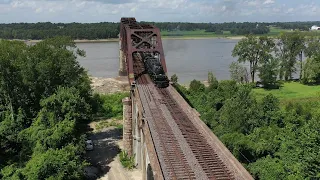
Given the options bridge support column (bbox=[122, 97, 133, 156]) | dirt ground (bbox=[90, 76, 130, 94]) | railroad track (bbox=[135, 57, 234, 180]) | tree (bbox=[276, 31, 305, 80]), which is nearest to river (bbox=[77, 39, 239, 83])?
dirt ground (bbox=[90, 76, 130, 94])

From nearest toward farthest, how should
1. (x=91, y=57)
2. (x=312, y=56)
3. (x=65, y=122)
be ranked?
(x=65, y=122)
(x=312, y=56)
(x=91, y=57)

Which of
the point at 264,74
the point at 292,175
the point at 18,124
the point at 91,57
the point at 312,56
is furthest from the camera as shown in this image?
the point at 91,57

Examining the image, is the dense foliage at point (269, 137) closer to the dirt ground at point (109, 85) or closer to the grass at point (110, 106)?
the grass at point (110, 106)

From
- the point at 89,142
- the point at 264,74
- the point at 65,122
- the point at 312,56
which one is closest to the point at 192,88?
the point at 264,74

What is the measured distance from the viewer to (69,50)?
37.2 m

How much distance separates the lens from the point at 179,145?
18.4 meters

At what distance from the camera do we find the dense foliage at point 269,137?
20688 millimetres

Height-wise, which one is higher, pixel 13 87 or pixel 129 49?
pixel 129 49

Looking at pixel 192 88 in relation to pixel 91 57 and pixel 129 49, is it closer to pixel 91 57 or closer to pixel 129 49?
pixel 129 49

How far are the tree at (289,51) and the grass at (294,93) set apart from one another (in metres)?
4.00

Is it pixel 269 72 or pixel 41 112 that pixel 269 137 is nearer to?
pixel 41 112

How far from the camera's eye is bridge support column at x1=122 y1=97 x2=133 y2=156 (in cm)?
3256

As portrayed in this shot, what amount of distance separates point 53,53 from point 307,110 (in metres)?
28.9

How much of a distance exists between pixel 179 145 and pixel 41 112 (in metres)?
17.2
